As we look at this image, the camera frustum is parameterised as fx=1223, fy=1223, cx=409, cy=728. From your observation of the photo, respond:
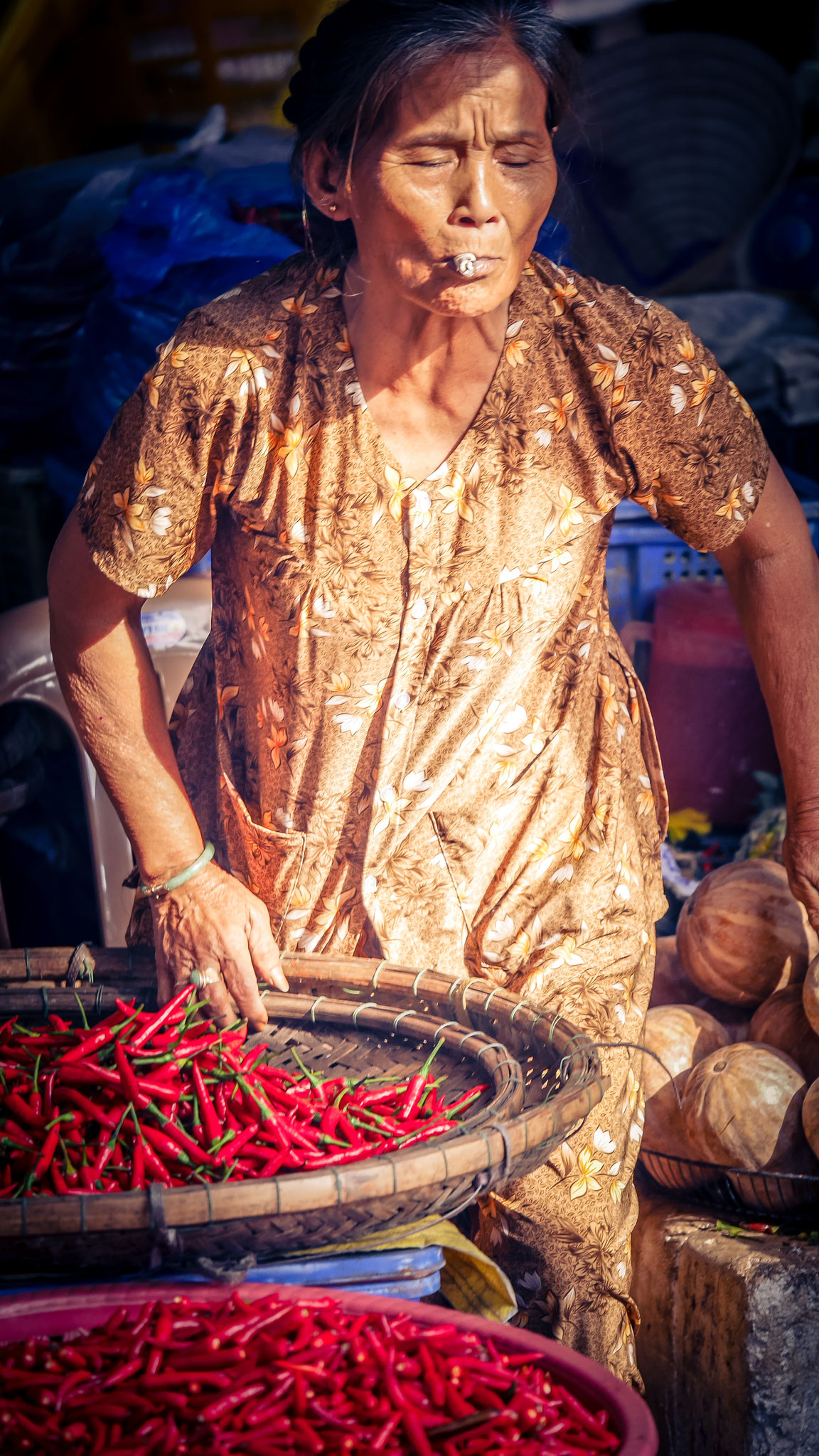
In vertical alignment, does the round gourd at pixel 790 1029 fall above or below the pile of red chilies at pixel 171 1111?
below

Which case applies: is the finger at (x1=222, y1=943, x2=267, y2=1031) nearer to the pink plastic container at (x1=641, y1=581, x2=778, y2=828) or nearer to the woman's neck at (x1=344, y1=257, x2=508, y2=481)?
the woman's neck at (x1=344, y1=257, x2=508, y2=481)

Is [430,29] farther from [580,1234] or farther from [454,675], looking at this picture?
[580,1234]

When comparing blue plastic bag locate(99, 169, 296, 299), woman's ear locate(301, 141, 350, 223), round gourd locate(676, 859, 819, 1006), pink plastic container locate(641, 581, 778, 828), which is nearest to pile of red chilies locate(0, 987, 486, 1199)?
round gourd locate(676, 859, 819, 1006)

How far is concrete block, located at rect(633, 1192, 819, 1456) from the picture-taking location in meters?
1.77

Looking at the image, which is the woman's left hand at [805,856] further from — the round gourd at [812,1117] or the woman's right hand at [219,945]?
the woman's right hand at [219,945]

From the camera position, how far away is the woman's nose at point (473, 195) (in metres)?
1.45

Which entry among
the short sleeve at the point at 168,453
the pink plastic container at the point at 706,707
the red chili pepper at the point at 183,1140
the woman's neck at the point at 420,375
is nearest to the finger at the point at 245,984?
the red chili pepper at the point at 183,1140

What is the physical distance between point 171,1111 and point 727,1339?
3.28ft

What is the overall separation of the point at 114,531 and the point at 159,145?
1.60 metres

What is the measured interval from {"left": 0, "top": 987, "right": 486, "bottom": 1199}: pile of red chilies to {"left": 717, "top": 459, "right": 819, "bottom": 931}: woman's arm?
69 centimetres

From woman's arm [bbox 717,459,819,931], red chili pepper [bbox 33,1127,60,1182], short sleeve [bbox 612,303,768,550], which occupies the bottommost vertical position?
red chili pepper [bbox 33,1127,60,1182]

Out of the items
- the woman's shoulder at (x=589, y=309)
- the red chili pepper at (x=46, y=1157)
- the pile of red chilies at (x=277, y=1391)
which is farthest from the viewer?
the woman's shoulder at (x=589, y=309)

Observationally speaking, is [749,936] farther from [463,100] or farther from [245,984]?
[463,100]

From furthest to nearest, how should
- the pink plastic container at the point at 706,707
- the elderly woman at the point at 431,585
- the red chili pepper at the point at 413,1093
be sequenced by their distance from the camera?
1. the pink plastic container at the point at 706,707
2. the elderly woman at the point at 431,585
3. the red chili pepper at the point at 413,1093
